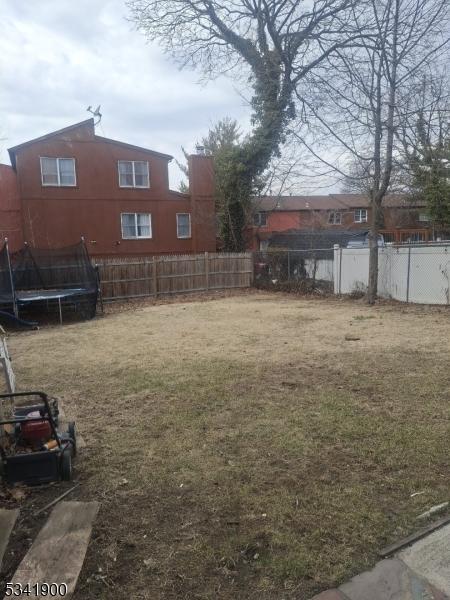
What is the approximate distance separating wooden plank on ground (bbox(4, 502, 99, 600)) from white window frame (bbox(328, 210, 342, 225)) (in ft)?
118

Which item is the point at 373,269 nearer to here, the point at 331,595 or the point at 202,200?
the point at 331,595

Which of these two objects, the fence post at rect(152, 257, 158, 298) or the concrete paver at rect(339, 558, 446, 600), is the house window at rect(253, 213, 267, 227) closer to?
the fence post at rect(152, 257, 158, 298)

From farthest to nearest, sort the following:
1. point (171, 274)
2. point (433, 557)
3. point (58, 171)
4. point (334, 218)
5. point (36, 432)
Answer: point (334, 218), point (58, 171), point (171, 274), point (36, 432), point (433, 557)

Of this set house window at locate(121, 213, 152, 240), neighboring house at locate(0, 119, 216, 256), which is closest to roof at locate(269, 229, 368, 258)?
neighboring house at locate(0, 119, 216, 256)

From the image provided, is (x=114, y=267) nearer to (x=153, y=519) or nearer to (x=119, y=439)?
(x=119, y=439)

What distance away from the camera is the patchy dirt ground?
2.21 metres

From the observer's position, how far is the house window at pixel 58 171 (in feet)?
64.2

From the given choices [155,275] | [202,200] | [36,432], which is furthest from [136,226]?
[36,432]

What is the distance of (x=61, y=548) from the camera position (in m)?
2.33

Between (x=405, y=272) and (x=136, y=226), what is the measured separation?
43.8 ft

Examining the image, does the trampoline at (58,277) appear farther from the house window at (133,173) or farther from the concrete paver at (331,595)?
the concrete paver at (331,595)

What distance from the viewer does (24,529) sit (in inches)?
101

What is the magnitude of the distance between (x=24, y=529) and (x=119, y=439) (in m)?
1.25

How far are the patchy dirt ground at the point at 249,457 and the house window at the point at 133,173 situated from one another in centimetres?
1535
